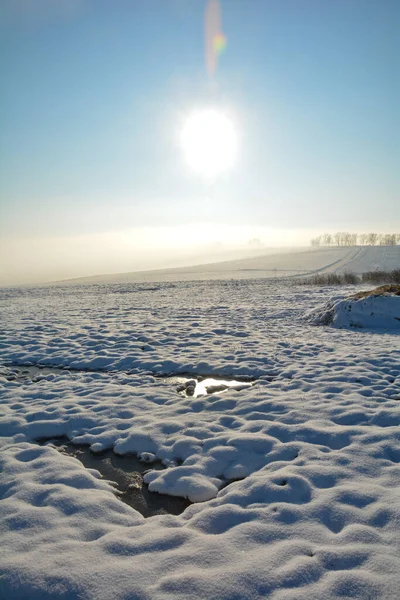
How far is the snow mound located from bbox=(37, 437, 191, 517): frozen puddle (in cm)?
1002

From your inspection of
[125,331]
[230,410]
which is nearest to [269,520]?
[230,410]

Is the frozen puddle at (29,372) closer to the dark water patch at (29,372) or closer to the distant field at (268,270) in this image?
the dark water patch at (29,372)

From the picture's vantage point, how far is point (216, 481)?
4320mm

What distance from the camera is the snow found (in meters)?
12.1

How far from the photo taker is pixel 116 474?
465cm

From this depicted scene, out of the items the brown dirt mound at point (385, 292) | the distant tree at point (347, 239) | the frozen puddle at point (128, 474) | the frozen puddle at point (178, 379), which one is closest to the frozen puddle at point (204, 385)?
the frozen puddle at point (178, 379)

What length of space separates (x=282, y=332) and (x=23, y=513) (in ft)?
31.6

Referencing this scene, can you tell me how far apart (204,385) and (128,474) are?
3.19 meters

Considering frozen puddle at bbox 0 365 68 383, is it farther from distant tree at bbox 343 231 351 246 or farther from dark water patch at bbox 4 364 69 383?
distant tree at bbox 343 231 351 246

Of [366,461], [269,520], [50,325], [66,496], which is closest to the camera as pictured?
[269,520]

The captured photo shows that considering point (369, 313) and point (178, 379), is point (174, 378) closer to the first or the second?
point (178, 379)

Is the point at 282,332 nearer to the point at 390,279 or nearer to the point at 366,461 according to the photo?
the point at 366,461

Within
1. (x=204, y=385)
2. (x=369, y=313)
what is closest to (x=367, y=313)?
(x=369, y=313)

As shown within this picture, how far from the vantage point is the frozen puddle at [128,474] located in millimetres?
3986
